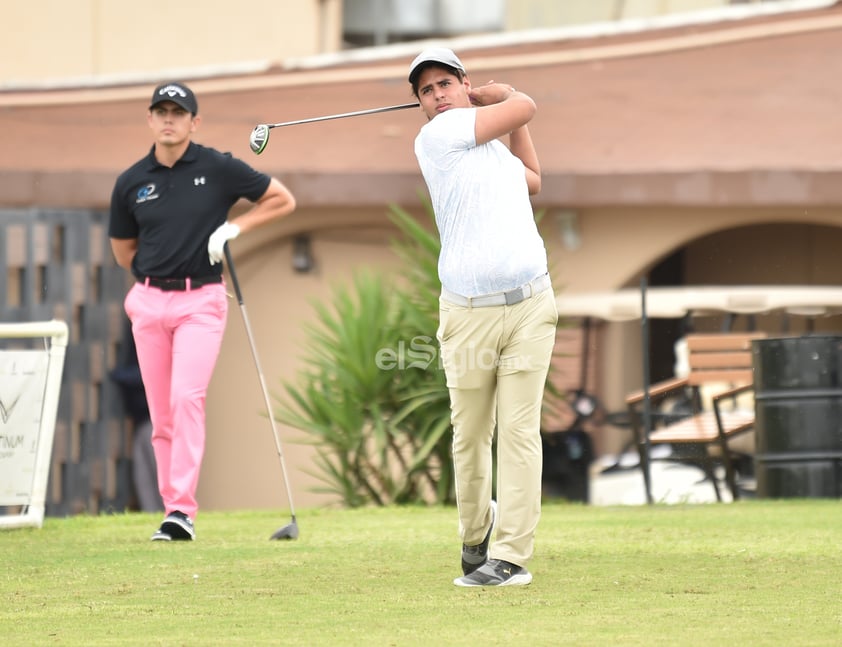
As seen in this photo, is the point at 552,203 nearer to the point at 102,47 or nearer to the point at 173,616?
the point at 102,47

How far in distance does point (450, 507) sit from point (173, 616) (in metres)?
5.35

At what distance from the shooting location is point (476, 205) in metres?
5.87

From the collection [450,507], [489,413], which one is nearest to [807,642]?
[489,413]

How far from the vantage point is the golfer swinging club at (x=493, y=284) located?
231 inches

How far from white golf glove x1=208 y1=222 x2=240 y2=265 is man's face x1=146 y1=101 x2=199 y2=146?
1.49ft

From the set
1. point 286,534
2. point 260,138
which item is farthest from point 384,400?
point 260,138

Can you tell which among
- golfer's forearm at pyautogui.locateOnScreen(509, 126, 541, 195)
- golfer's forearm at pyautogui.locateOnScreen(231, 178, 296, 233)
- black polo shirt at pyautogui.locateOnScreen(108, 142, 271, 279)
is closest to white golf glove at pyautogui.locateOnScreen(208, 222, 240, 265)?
black polo shirt at pyautogui.locateOnScreen(108, 142, 271, 279)

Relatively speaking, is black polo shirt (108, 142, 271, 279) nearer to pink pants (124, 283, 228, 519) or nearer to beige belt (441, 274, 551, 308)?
pink pants (124, 283, 228, 519)

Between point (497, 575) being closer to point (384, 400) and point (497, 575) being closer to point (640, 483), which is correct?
point (384, 400)

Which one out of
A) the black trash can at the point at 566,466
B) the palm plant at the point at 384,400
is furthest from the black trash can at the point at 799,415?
the black trash can at the point at 566,466

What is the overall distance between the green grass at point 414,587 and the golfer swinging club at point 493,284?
0.92 feet

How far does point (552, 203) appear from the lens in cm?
1554

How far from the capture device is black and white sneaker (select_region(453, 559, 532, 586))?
5898mm

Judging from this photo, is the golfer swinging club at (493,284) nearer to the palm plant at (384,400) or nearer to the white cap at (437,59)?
the white cap at (437,59)
